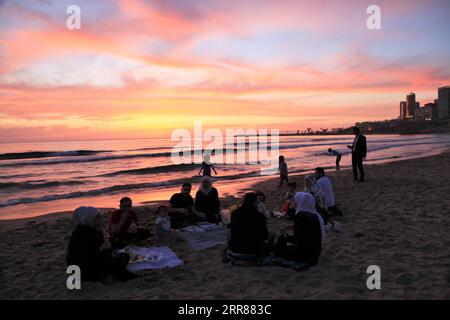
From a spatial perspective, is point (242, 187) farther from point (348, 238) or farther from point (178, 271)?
point (178, 271)

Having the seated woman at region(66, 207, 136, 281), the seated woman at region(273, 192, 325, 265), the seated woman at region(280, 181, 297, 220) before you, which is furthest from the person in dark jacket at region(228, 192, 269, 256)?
the seated woman at region(280, 181, 297, 220)

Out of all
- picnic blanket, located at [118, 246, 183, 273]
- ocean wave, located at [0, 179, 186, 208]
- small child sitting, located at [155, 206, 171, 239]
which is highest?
small child sitting, located at [155, 206, 171, 239]

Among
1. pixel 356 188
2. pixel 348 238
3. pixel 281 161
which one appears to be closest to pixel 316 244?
pixel 348 238

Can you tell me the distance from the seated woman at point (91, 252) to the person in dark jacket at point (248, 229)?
1829 millimetres

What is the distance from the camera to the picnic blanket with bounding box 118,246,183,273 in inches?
222

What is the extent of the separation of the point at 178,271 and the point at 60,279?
6.51 ft

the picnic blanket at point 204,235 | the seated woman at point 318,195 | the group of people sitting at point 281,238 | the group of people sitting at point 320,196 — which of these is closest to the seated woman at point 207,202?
the picnic blanket at point 204,235

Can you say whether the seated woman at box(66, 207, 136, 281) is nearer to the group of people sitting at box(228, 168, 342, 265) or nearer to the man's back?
the group of people sitting at box(228, 168, 342, 265)

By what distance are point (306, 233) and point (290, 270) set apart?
2.28 feet

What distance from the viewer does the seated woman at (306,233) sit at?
5.18 metres

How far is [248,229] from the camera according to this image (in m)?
5.36

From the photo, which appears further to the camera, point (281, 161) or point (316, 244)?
point (281, 161)

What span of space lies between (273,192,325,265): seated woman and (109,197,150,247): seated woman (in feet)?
11.5

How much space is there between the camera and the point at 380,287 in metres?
4.60
